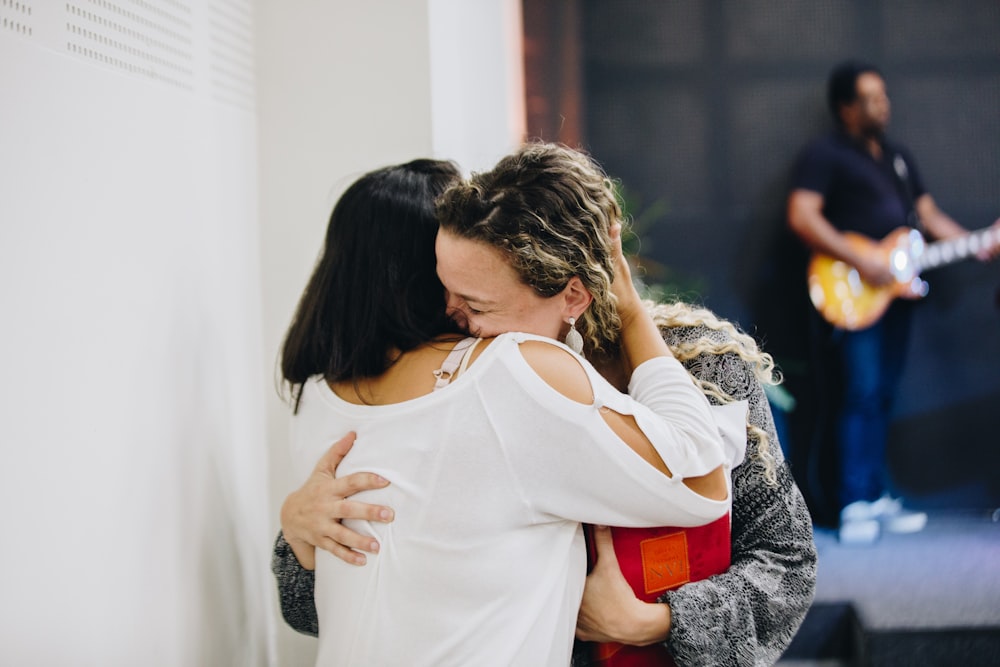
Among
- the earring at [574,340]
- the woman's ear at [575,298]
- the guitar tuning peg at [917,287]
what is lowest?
the earring at [574,340]

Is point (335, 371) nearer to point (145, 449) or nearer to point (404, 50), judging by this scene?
point (145, 449)

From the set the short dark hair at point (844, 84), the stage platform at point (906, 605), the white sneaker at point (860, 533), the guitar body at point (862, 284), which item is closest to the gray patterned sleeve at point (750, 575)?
the stage platform at point (906, 605)

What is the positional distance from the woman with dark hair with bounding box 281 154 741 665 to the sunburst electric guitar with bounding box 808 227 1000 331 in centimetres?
308

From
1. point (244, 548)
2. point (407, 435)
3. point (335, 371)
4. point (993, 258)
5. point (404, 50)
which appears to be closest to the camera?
point (407, 435)

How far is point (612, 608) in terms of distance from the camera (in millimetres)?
1308

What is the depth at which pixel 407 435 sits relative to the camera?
1.22 metres

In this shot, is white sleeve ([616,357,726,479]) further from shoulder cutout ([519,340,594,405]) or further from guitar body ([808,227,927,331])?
guitar body ([808,227,927,331])

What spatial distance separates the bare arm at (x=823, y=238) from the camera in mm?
4094

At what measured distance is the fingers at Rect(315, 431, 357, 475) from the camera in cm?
133

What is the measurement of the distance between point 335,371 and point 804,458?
12.0 feet

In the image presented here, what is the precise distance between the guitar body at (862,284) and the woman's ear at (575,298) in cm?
315

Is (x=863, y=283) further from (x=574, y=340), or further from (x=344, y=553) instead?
(x=344, y=553)

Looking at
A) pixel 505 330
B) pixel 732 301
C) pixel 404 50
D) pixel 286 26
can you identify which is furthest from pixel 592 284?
pixel 732 301

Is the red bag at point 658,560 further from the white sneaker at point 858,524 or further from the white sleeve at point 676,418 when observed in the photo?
the white sneaker at point 858,524
